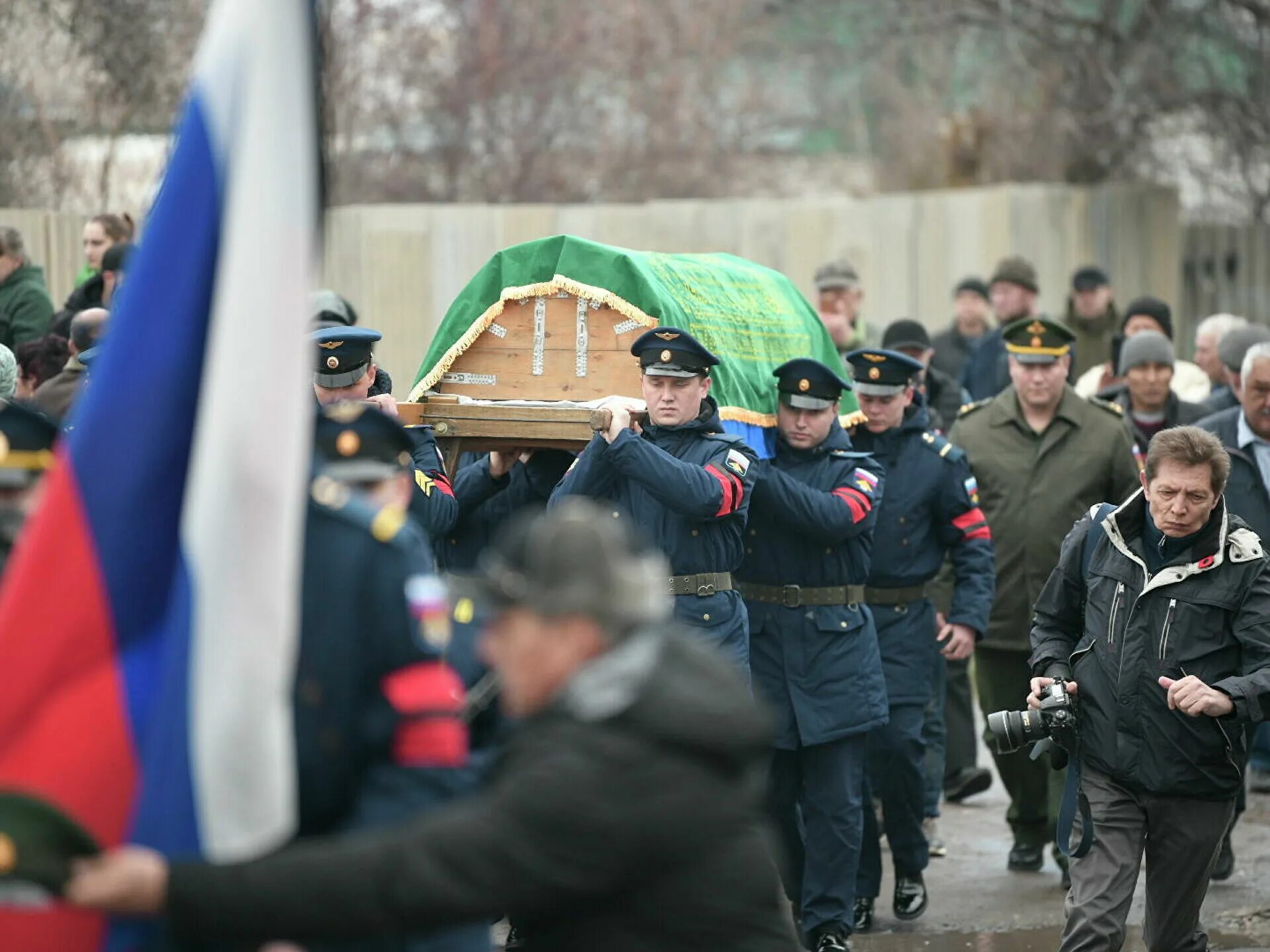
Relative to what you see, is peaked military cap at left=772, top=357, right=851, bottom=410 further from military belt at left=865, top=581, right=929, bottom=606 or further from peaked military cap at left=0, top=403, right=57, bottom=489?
peaked military cap at left=0, top=403, right=57, bottom=489

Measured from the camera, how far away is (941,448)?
27.1 ft

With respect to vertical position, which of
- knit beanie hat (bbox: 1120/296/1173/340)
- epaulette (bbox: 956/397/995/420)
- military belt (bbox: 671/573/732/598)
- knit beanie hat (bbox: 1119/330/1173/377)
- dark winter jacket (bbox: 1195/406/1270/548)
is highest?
knit beanie hat (bbox: 1120/296/1173/340)

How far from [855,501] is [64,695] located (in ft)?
14.9

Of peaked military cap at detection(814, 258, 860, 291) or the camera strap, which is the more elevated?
peaked military cap at detection(814, 258, 860, 291)

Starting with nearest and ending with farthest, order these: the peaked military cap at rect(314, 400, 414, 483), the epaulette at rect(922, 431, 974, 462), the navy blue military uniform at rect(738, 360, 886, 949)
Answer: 1. the peaked military cap at rect(314, 400, 414, 483)
2. the navy blue military uniform at rect(738, 360, 886, 949)
3. the epaulette at rect(922, 431, 974, 462)

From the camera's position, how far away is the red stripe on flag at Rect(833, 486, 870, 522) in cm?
737

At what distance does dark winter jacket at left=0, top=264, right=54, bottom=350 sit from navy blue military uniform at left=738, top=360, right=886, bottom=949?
15.4 ft

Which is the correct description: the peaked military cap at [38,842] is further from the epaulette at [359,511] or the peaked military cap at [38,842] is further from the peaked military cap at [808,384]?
the peaked military cap at [808,384]

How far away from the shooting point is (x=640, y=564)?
122 inches

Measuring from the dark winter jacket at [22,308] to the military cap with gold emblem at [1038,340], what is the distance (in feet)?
16.1

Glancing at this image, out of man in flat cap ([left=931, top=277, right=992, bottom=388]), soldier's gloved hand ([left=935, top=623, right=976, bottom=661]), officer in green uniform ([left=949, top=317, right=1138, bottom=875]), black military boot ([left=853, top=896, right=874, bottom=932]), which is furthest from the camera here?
man in flat cap ([left=931, top=277, right=992, bottom=388])

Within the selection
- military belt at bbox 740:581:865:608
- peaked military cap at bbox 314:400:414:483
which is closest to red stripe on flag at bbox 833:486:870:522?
military belt at bbox 740:581:865:608

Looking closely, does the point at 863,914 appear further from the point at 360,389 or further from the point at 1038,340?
the point at 360,389

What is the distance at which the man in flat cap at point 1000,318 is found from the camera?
12391 mm
